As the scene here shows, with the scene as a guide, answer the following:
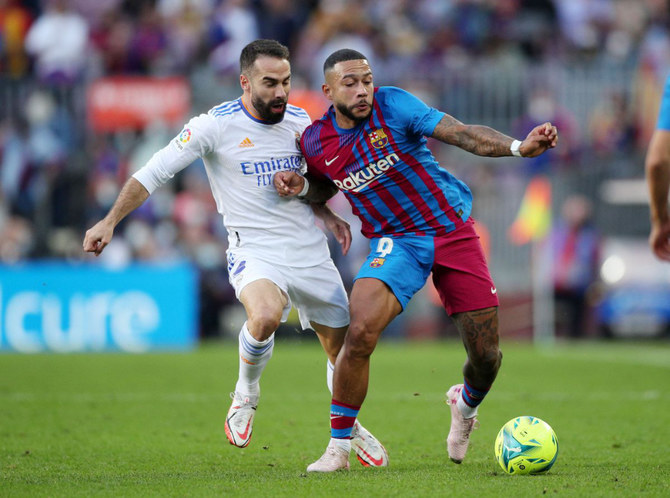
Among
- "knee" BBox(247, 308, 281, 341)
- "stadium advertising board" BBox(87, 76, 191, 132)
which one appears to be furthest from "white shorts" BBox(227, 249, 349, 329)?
"stadium advertising board" BBox(87, 76, 191, 132)

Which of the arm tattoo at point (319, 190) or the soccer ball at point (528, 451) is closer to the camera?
the soccer ball at point (528, 451)

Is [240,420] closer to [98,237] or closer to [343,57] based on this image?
[98,237]

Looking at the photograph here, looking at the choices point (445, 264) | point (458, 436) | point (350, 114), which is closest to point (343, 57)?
point (350, 114)

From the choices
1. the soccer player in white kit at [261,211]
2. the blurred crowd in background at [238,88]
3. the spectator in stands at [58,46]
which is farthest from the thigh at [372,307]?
the spectator in stands at [58,46]

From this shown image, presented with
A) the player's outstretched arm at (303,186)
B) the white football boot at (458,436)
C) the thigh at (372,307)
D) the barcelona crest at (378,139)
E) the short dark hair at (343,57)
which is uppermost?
the short dark hair at (343,57)

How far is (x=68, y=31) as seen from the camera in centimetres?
1934

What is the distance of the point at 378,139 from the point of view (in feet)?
23.1

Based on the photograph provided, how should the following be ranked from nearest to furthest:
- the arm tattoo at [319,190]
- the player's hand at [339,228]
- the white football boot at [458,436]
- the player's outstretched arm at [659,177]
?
the player's outstretched arm at [659,177]
the white football boot at [458,436]
the arm tattoo at [319,190]
the player's hand at [339,228]

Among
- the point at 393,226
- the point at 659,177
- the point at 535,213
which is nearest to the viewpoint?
the point at 659,177

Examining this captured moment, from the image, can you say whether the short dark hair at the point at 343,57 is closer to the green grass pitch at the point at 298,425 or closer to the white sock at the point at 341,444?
the white sock at the point at 341,444

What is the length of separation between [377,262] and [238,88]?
41.6 feet

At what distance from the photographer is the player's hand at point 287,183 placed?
7332mm

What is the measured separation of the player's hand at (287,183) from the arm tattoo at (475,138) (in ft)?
3.57

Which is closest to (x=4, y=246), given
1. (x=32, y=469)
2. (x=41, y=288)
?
(x=41, y=288)
